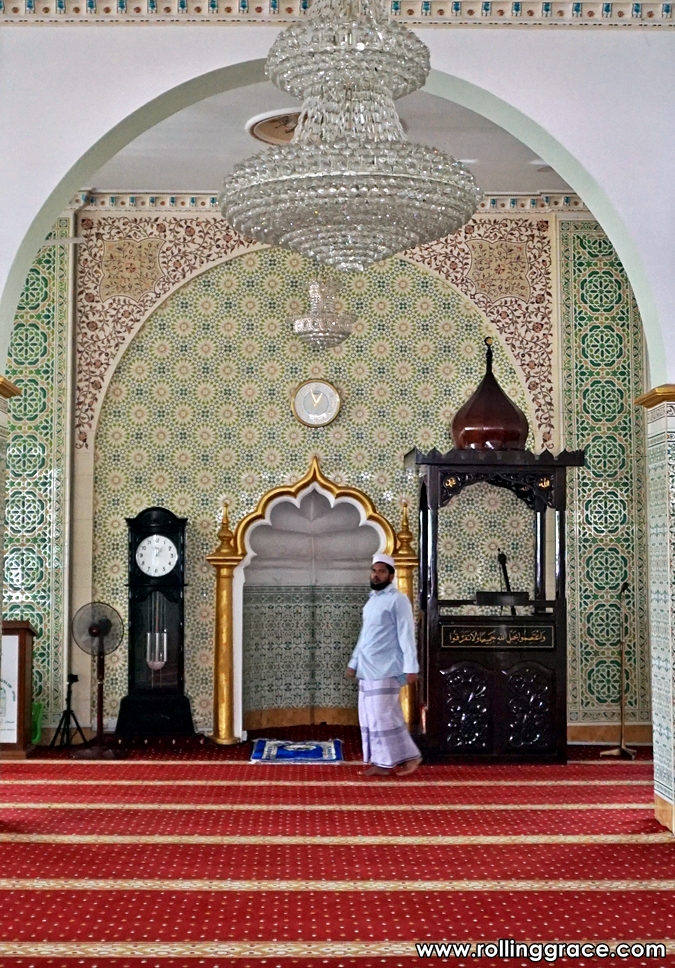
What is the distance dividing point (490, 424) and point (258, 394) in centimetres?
175

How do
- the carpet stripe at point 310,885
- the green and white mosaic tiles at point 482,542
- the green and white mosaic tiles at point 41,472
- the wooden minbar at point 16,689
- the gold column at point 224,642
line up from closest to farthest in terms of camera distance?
the carpet stripe at point 310,885
the wooden minbar at point 16,689
the gold column at point 224,642
the green and white mosaic tiles at point 41,472
the green and white mosaic tiles at point 482,542

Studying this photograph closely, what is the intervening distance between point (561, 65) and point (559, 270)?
2.92 meters

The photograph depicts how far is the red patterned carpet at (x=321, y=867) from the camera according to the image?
3.42 metres

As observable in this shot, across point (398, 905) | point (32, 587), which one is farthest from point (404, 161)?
point (32, 587)

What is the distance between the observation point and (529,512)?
7.79m

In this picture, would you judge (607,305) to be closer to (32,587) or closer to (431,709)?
(431,709)

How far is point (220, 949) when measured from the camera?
11.0 ft

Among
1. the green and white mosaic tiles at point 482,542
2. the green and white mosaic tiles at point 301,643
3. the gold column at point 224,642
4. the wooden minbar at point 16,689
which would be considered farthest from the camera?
the green and white mosaic tiles at point 301,643

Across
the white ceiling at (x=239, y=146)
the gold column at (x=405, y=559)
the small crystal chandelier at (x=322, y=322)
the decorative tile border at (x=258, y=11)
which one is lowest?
the gold column at (x=405, y=559)

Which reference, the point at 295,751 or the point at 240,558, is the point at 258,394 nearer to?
the point at 240,558

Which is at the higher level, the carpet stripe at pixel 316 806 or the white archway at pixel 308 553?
the white archway at pixel 308 553

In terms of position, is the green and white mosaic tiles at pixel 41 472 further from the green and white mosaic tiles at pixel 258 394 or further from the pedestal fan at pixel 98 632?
the pedestal fan at pixel 98 632

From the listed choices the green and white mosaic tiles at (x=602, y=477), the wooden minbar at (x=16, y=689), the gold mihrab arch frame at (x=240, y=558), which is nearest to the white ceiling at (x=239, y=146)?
the green and white mosaic tiles at (x=602, y=477)

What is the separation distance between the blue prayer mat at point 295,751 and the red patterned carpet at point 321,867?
397 mm
